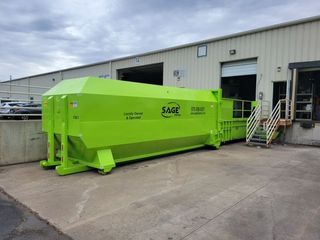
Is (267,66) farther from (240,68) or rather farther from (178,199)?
(178,199)

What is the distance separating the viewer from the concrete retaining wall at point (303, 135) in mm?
10750

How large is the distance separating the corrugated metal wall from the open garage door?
14.5 inches

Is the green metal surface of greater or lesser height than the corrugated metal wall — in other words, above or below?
below

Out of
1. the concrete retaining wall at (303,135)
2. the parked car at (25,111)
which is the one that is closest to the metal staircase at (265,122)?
the concrete retaining wall at (303,135)

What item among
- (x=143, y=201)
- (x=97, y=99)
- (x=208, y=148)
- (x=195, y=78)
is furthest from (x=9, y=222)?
(x=195, y=78)

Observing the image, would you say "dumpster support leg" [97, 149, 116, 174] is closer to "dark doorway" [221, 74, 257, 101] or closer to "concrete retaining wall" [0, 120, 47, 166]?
"concrete retaining wall" [0, 120, 47, 166]

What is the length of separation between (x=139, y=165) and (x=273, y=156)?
4.56m

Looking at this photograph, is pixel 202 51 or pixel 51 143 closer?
pixel 51 143

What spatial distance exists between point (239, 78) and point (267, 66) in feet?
14.7

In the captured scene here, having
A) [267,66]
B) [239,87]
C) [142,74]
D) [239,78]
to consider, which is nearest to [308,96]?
[267,66]

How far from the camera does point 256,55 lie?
12.6 m

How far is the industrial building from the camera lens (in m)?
10.9

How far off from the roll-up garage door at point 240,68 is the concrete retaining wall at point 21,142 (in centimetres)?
1016

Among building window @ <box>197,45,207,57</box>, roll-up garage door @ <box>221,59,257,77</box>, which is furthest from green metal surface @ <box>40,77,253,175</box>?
building window @ <box>197,45,207,57</box>
